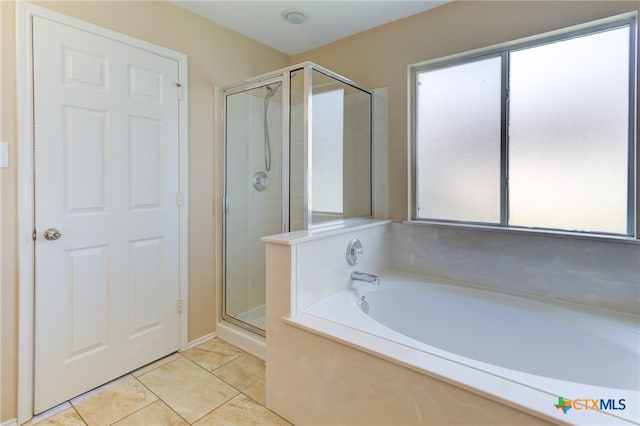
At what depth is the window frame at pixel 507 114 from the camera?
5.44 ft

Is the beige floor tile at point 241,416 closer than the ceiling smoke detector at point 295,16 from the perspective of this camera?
Yes

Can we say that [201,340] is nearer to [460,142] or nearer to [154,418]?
[154,418]

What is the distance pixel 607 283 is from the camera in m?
1.72

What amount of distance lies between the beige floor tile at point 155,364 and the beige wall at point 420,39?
1.89 meters

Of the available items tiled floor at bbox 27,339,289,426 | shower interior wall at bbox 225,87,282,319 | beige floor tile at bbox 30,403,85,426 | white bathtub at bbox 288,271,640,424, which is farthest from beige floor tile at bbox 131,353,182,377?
white bathtub at bbox 288,271,640,424

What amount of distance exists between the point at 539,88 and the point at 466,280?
1281 mm

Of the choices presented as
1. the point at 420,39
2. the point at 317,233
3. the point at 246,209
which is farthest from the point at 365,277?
the point at 420,39

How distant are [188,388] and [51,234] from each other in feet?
3.73

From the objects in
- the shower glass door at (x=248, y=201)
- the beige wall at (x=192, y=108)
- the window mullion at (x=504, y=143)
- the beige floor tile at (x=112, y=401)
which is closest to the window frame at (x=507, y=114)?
the window mullion at (x=504, y=143)

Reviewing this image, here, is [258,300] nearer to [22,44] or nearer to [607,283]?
[22,44]

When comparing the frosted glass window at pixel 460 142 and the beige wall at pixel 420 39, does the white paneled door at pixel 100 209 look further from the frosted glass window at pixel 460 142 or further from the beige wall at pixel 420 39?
the frosted glass window at pixel 460 142

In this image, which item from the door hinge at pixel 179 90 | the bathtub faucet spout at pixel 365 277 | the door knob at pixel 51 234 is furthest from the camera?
the door hinge at pixel 179 90

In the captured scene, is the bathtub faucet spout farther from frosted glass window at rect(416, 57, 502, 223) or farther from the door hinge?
the door hinge

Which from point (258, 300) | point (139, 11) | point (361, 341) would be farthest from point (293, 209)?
point (139, 11)
